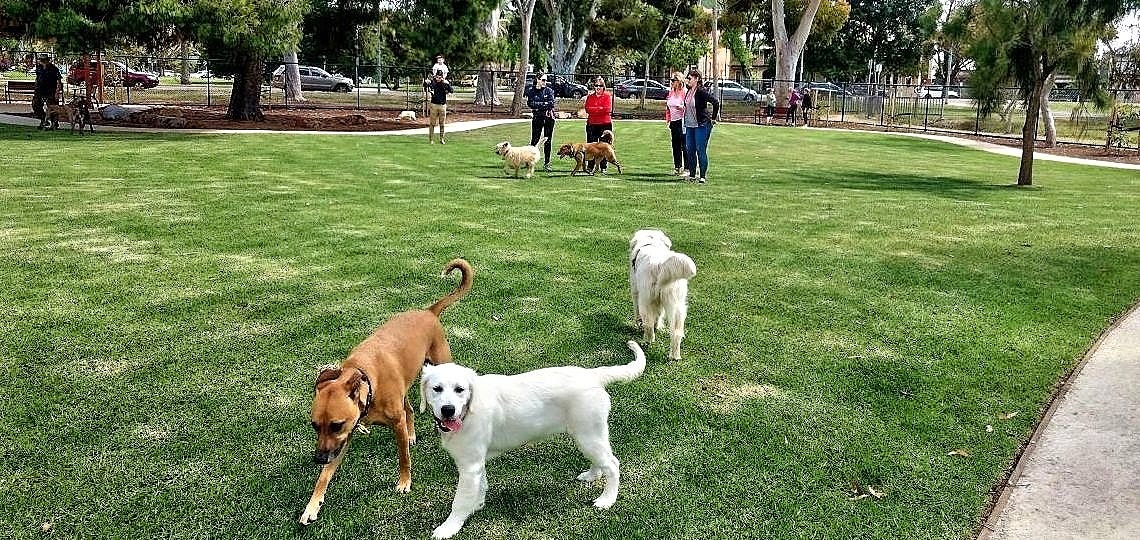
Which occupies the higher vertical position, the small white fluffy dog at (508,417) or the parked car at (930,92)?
the parked car at (930,92)

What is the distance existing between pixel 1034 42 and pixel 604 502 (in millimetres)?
14870

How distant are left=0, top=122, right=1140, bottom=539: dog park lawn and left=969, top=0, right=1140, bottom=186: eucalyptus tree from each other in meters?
3.99

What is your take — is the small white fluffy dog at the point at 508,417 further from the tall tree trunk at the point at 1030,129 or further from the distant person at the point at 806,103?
the distant person at the point at 806,103

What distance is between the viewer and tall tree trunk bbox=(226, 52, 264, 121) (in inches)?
939

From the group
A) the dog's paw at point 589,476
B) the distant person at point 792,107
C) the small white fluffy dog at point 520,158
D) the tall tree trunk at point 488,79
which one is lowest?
the dog's paw at point 589,476

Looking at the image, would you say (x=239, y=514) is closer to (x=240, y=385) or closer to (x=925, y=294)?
(x=240, y=385)

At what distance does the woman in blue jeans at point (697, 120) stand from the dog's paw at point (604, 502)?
1068 cm

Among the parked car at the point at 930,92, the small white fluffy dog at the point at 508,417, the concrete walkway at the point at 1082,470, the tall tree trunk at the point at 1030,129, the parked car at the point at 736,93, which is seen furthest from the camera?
the parked car at the point at 736,93

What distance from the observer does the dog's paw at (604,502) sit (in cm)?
369

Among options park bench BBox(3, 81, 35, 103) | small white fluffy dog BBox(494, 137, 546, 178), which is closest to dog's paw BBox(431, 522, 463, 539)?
small white fluffy dog BBox(494, 137, 546, 178)

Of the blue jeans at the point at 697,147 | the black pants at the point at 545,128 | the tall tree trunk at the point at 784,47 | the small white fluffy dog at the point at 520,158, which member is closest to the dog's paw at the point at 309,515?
A: the small white fluffy dog at the point at 520,158

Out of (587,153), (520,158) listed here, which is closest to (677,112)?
(587,153)

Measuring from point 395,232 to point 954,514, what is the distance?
6709 mm

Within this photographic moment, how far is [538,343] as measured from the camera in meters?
5.67
